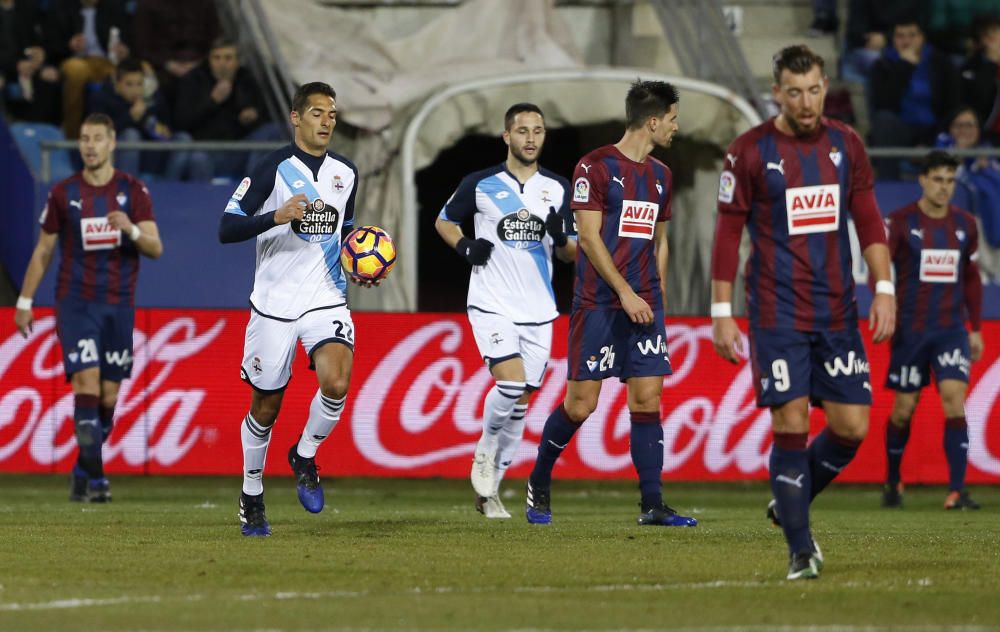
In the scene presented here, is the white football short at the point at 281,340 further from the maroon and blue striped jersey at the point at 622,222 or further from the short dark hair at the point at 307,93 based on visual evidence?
the maroon and blue striped jersey at the point at 622,222

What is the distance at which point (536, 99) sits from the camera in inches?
643

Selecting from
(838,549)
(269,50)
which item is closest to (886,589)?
(838,549)

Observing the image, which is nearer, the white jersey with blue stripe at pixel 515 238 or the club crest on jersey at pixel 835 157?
the club crest on jersey at pixel 835 157

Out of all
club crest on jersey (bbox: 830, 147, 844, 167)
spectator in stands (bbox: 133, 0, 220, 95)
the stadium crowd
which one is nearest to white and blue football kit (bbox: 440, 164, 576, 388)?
club crest on jersey (bbox: 830, 147, 844, 167)

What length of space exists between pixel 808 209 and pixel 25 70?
39.4 ft

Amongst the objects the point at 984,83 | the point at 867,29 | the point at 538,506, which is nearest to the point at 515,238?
the point at 538,506

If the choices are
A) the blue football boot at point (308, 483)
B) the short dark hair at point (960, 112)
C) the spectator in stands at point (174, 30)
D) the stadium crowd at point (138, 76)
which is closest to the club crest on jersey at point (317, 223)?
the blue football boot at point (308, 483)

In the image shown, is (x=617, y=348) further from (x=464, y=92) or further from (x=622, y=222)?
(x=464, y=92)

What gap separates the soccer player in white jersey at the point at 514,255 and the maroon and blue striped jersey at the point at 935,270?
3.09 meters

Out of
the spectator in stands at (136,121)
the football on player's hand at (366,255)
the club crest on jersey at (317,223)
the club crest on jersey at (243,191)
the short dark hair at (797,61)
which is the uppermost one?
the spectator in stands at (136,121)

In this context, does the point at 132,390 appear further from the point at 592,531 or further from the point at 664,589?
the point at 664,589

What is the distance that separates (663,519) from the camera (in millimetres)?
9414

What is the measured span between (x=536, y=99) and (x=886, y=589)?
10.4 meters

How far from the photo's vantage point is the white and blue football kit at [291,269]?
8.65 meters
